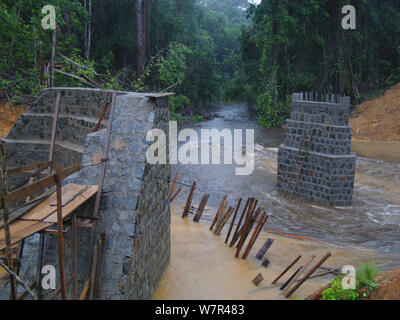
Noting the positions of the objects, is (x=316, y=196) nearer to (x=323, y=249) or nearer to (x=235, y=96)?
(x=323, y=249)

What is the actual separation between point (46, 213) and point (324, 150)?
1135cm

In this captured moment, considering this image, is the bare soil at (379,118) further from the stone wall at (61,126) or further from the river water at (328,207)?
the stone wall at (61,126)

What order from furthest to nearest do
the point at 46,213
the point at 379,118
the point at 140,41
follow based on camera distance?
1. the point at 379,118
2. the point at 140,41
3. the point at 46,213

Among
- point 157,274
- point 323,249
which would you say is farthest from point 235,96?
point 157,274

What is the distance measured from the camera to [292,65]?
32.5 metres

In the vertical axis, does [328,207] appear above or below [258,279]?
above

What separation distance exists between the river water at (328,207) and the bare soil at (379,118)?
217cm

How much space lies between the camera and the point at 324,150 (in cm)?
1477

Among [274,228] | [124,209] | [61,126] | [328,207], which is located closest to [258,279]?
[124,209]

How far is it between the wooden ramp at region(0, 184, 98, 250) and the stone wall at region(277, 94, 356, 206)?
10265mm

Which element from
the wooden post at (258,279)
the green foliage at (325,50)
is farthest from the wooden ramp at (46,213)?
the green foliage at (325,50)

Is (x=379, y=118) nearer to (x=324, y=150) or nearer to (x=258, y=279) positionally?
(x=324, y=150)
